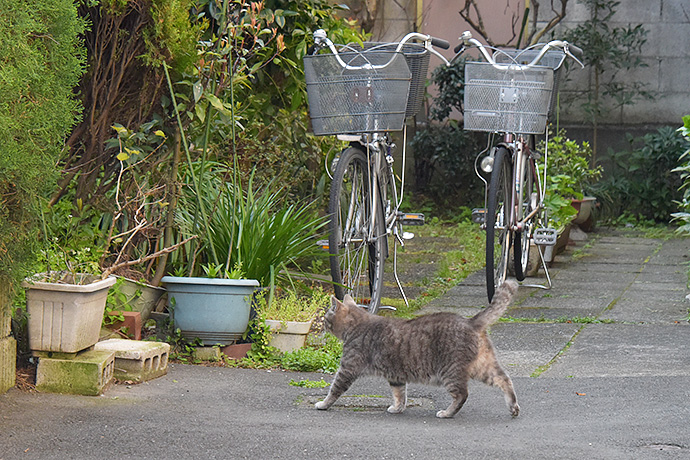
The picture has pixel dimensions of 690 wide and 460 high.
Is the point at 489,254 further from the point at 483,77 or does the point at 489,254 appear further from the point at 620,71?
the point at 620,71

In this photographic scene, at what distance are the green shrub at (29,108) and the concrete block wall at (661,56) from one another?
8.12 m

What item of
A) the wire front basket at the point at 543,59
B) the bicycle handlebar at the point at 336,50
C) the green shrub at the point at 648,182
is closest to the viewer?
the bicycle handlebar at the point at 336,50

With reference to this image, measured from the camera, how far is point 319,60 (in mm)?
5137

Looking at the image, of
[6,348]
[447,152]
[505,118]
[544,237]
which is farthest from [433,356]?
[447,152]

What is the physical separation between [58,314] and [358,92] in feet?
7.15

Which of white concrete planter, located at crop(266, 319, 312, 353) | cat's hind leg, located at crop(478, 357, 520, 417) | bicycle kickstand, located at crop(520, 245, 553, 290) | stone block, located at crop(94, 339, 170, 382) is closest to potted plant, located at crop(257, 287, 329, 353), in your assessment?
white concrete planter, located at crop(266, 319, 312, 353)

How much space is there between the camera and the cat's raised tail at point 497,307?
3.66 m

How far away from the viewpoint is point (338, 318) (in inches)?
158

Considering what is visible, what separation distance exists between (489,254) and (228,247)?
5.42 feet

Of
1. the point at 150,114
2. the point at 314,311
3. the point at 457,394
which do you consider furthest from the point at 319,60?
the point at 457,394

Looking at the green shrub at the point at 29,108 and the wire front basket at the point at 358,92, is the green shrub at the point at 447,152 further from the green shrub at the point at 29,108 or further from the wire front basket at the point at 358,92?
the green shrub at the point at 29,108

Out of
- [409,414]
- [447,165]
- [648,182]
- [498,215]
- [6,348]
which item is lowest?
[409,414]

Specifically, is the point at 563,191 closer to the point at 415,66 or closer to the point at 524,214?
the point at 524,214

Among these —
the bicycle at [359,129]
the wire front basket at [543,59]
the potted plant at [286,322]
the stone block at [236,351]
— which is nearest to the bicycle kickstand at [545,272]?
the wire front basket at [543,59]
